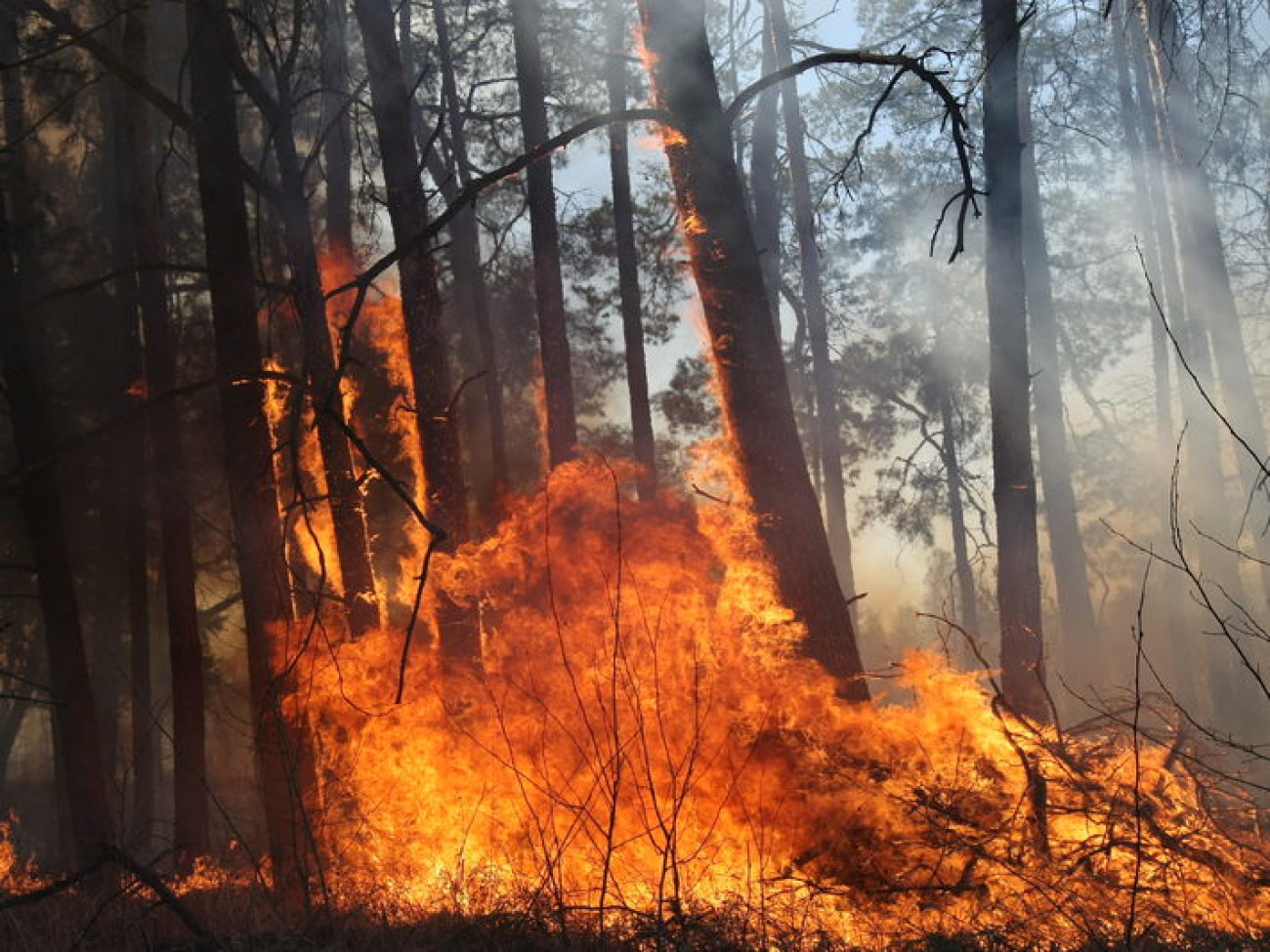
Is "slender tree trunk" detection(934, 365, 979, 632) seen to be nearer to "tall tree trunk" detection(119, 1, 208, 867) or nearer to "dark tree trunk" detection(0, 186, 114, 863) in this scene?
"tall tree trunk" detection(119, 1, 208, 867)

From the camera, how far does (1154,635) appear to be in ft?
81.0

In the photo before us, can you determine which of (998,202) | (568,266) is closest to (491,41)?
(568,266)

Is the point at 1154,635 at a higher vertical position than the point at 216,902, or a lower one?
lower

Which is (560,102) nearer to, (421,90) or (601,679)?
(421,90)

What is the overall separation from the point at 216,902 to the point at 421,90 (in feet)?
63.0

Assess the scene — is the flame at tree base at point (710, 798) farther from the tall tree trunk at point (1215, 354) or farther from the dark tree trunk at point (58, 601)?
the tall tree trunk at point (1215, 354)

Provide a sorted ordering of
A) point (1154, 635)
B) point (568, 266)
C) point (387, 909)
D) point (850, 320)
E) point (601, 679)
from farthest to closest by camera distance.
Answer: point (850, 320) → point (1154, 635) → point (568, 266) → point (601, 679) → point (387, 909)

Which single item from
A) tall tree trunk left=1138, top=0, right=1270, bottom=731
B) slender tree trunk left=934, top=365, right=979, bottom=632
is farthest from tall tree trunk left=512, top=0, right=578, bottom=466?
tall tree trunk left=1138, top=0, right=1270, bottom=731

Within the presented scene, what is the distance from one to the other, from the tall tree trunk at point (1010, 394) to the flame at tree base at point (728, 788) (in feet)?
11.2

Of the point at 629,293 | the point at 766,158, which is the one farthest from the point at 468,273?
the point at 766,158

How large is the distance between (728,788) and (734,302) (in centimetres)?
312

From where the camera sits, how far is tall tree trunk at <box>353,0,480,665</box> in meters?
9.73

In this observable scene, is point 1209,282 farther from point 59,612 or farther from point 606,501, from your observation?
point 59,612

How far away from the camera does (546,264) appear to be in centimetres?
1595
